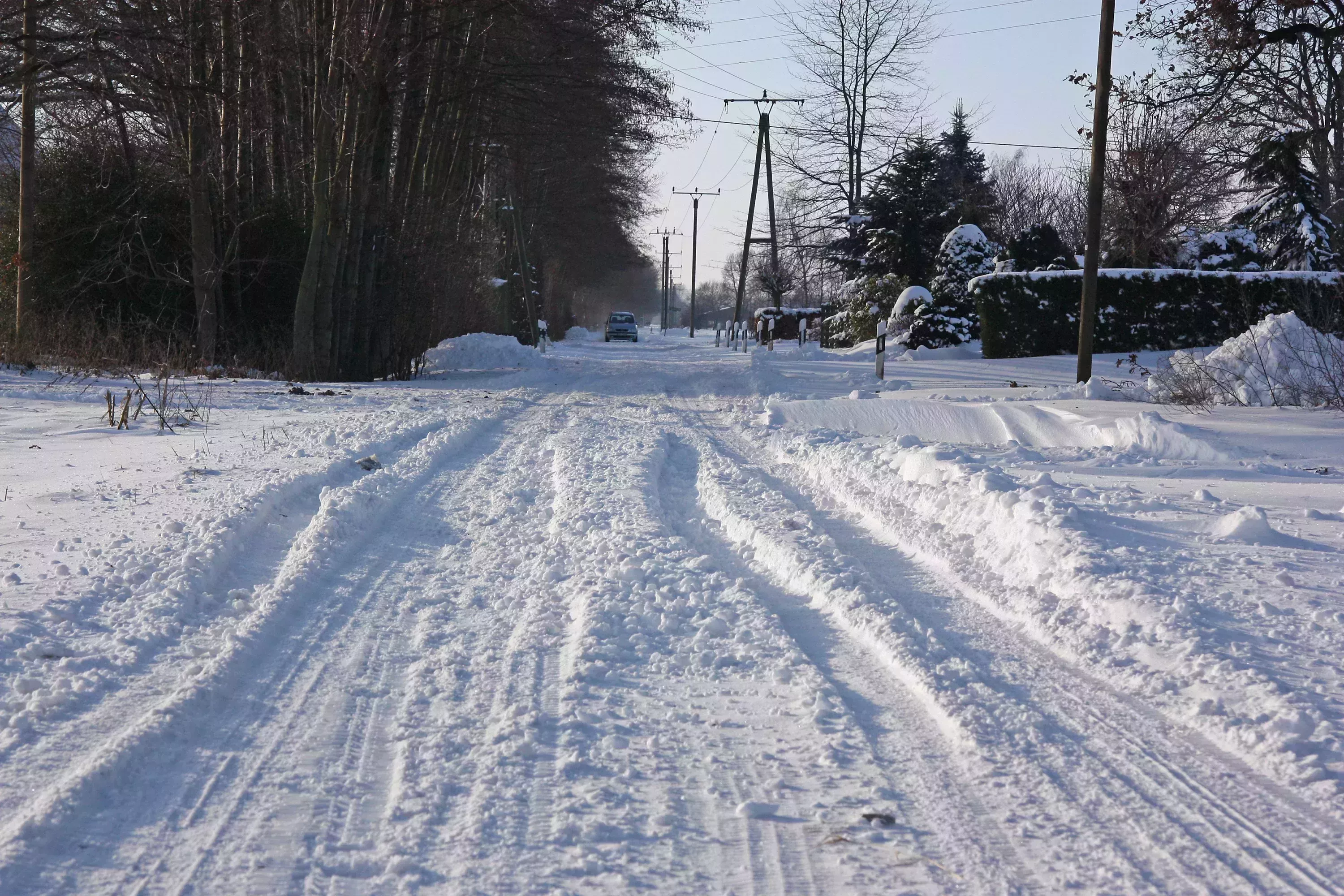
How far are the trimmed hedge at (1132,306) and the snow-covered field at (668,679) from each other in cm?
1367

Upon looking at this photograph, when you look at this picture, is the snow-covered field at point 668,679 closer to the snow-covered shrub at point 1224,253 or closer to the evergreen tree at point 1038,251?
the snow-covered shrub at point 1224,253

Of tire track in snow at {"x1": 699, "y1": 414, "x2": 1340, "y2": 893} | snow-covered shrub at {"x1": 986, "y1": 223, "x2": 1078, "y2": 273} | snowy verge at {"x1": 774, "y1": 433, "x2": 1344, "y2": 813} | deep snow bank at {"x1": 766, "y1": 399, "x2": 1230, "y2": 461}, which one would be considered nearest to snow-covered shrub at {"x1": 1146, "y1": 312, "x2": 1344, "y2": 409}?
deep snow bank at {"x1": 766, "y1": 399, "x2": 1230, "y2": 461}

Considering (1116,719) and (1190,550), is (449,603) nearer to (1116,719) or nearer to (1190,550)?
(1116,719)

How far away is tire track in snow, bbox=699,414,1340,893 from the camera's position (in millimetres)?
2814

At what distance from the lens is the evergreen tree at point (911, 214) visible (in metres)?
32.6

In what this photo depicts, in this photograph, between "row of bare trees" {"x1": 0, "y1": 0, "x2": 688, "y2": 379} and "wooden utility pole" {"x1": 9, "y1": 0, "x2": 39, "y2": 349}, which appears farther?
"wooden utility pole" {"x1": 9, "y1": 0, "x2": 39, "y2": 349}

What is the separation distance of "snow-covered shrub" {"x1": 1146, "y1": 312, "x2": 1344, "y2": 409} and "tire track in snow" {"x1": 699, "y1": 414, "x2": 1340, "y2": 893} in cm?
961

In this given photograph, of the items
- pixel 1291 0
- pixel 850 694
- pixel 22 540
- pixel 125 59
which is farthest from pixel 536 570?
pixel 1291 0

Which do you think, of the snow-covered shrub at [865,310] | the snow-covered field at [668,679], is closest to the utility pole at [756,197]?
the snow-covered shrub at [865,310]

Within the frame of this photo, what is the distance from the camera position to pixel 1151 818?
314 cm

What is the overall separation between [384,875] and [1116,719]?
2.62m

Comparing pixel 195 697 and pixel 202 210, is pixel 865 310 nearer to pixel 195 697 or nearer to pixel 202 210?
pixel 202 210

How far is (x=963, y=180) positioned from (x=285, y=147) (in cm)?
2918

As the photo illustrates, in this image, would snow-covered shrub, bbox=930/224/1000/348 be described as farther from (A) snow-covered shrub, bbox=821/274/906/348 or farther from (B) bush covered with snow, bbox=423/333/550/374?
(B) bush covered with snow, bbox=423/333/550/374
